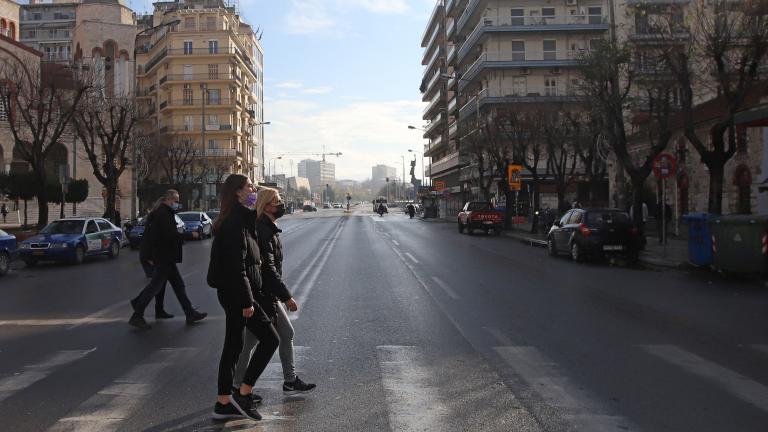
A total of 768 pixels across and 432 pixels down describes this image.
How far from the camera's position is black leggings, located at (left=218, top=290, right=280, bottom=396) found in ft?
16.2

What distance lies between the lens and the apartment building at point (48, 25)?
101875 mm

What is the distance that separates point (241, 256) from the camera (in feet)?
15.9

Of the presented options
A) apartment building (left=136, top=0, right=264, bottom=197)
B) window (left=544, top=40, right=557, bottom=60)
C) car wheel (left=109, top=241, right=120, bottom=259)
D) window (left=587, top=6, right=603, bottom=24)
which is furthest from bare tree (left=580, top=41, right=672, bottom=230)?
apartment building (left=136, top=0, right=264, bottom=197)

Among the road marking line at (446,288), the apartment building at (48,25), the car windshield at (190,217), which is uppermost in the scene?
→ the apartment building at (48,25)

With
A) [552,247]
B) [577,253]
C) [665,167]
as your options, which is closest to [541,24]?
[552,247]

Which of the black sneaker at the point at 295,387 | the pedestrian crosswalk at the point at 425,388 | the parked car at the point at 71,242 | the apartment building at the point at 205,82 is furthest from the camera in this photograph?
the apartment building at the point at 205,82

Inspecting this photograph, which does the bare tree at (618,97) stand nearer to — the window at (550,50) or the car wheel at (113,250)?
the car wheel at (113,250)

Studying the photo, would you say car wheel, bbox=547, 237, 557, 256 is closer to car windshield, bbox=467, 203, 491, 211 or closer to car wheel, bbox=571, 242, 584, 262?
car wheel, bbox=571, 242, 584, 262

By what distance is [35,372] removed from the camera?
659cm

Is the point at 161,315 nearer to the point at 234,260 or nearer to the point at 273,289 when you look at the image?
the point at 273,289

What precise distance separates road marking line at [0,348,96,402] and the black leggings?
83.8 inches

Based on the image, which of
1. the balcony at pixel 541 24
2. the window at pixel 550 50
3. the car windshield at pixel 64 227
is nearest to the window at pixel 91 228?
the car windshield at pixel 64 227

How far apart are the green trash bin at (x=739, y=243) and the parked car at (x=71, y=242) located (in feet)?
55.9

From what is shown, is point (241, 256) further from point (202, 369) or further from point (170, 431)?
point (202, 369)
